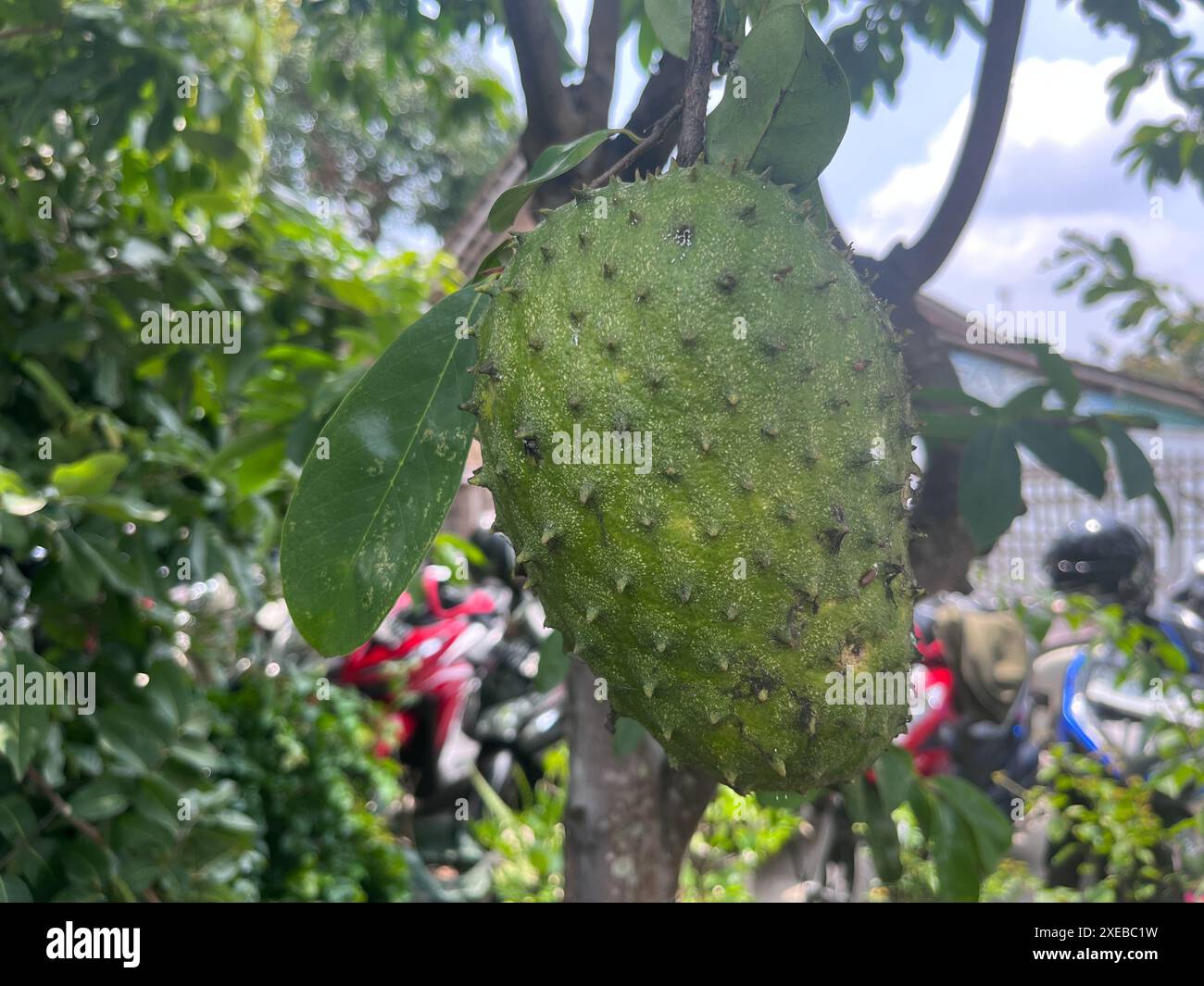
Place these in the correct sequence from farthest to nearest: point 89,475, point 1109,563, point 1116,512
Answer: point 1116,512
point 1109,563
point 89,475

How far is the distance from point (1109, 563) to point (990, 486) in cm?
339

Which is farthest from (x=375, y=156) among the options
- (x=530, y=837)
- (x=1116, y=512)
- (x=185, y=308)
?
(x=185, y=308)

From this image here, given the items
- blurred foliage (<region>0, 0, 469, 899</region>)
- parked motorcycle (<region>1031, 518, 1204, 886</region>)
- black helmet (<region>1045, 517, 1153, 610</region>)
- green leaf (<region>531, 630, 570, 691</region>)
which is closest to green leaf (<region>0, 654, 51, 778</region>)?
blurred foliage (<region>0, 0, 469, 899</region>)

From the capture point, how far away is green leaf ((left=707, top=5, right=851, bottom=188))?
795 mm

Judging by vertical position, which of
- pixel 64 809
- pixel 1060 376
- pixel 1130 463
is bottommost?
pixel 64 809

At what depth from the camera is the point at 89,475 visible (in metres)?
1.76

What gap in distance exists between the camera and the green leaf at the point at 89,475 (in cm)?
175

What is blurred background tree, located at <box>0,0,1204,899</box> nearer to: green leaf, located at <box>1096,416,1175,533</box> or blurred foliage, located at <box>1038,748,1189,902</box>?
green leaf, located at <box>1096,416,1175,533</box>

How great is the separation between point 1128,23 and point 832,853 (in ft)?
12.3

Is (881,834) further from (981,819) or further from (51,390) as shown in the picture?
(51,390)

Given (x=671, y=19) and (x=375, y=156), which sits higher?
(x=375, y=156)

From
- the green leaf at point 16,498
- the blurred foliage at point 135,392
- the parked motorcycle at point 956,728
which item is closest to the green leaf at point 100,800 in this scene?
the blurred foliage at point 135,392

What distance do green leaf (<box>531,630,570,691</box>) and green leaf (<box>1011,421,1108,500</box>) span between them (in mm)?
771
